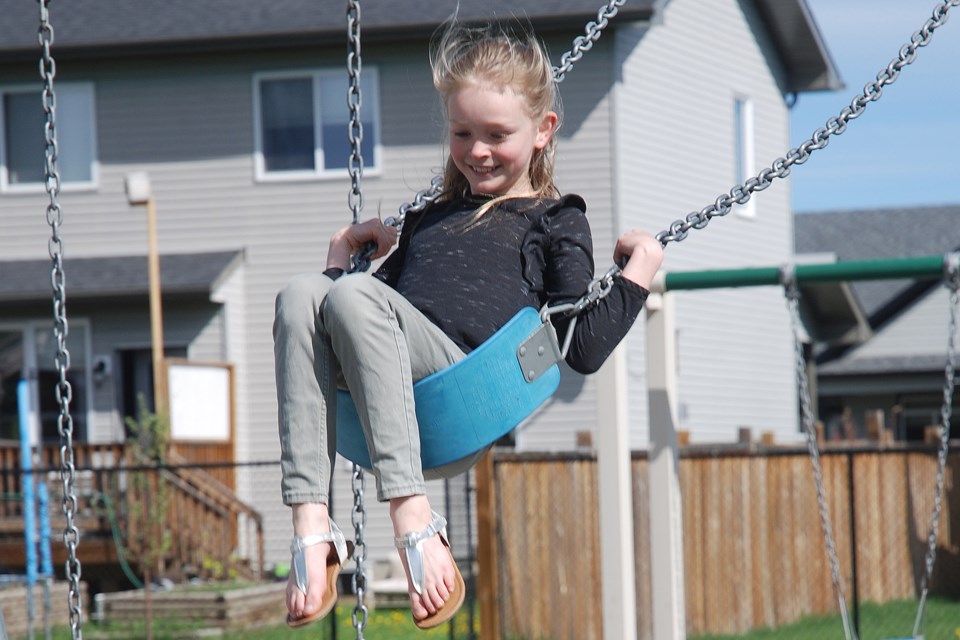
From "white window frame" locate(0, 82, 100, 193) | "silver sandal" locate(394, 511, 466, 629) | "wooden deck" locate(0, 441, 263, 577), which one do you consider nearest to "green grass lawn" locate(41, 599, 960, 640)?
"wooden deck" locate(0, 441, 263, 577)

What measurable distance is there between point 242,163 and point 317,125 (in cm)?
101

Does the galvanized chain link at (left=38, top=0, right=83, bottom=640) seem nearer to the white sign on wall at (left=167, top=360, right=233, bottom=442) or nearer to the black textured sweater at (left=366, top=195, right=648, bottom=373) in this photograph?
the black textured sweater at (left=366, top=195, right=648, bottom=373)

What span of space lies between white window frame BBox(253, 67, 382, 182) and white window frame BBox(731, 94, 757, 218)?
5372 millimetres

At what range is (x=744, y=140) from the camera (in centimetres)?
1964

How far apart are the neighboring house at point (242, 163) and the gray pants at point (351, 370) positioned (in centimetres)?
1301

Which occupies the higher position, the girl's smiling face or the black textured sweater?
the girl's smiling face

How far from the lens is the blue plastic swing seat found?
3.11m

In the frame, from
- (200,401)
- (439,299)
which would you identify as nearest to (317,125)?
(200,401)

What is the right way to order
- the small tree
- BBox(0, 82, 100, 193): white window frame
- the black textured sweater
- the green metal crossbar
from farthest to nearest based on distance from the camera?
1. BBox(0, 82, 100, 193): white window frame
2. the small tree
3. the green metal crossbar
4. the black textured sweater

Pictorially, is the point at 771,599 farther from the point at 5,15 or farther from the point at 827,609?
the point at 5,15

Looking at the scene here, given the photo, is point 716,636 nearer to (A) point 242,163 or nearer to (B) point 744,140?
(A) point 242,163

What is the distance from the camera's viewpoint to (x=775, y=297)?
68.0 ft

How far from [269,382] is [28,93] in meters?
4.59

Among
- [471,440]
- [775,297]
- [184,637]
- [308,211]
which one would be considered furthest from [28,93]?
[471,440]
